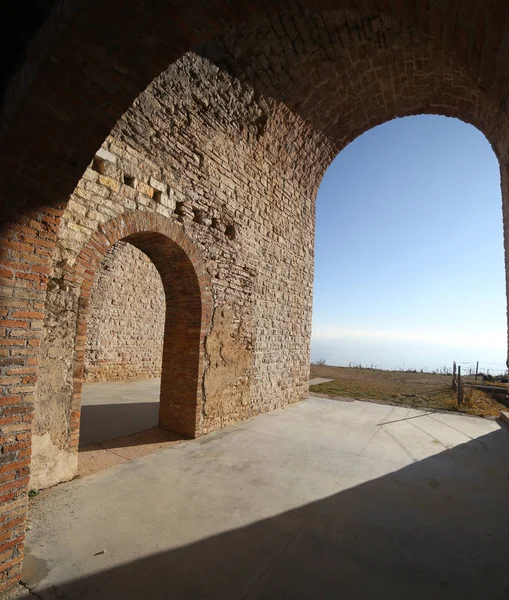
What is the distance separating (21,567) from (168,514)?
111 centimetres

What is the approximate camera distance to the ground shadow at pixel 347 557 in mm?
2207

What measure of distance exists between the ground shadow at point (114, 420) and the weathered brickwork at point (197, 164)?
768 mm

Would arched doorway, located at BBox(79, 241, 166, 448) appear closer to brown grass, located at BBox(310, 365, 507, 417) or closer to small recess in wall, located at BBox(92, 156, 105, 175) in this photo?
small recess in wall, located at BBox(92, 156, 105, 175)

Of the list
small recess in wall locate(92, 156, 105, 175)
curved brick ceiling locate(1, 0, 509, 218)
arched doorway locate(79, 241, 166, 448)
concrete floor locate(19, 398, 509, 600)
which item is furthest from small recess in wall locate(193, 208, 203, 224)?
arched doorway locate(79, 241, 166, 448)

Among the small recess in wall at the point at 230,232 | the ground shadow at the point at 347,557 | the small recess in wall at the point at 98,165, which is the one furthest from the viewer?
the small recess in wall at the point at 230,232

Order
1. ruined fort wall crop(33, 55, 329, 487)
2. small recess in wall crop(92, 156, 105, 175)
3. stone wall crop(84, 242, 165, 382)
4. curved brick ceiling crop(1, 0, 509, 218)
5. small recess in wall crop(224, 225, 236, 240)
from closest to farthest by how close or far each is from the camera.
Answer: curved brick ceiling crop(1, 0, 509, 218) < ruined fort wall crop(33, 55, 329, 487) < small recess in wall crop(92, 156, 105, 175) < small recess in wall crop(224, 225, 236, 240) < stone wall crop(84, 242, 165, 382)

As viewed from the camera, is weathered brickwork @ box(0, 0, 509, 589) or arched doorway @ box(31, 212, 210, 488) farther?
arched doorway @ box(31, 212, 210, 488)

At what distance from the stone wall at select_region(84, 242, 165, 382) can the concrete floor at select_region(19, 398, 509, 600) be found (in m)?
6.10

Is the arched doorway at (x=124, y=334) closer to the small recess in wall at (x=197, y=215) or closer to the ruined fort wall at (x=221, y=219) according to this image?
the ruined fort wall at (x=221, y=219)

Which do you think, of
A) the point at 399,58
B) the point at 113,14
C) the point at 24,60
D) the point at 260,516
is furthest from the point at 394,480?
the point at 399,58

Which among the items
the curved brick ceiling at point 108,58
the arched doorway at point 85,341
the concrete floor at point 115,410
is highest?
the curved brick ceiling at point 108,58

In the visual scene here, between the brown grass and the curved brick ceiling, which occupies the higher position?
the curved brick ceiling

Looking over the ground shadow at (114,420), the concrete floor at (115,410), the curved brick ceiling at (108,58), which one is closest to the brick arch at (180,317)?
the ground shadow at (114,420)

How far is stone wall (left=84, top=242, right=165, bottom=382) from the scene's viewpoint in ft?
32.2
